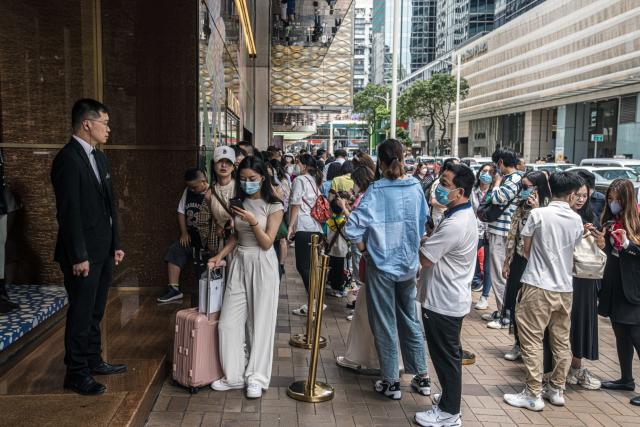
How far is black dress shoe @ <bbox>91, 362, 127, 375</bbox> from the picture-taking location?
4.56 metres

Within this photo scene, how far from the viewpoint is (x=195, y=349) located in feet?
15.1

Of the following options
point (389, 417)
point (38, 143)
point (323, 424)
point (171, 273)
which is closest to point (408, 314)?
point (389, 417)

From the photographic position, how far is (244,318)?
15.5 ft

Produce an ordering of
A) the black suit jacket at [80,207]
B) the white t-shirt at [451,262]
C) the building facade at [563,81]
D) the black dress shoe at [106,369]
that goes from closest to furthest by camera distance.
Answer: the black suit jacket at [80,207], the white t-shirt at [451,262], the black dress shoe at [106,369], the building facade at [563,81]

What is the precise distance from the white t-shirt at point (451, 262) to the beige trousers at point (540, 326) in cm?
77

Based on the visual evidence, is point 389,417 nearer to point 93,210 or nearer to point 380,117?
point 93,210

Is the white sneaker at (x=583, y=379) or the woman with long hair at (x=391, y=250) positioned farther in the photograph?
the white sneaker at (x=583, y=379)

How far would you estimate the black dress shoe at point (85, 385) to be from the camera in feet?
13.5

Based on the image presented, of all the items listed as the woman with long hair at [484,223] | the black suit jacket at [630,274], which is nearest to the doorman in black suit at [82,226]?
the black suit jacket at [630,274]

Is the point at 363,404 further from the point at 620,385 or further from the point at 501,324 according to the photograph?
the point at 501,324

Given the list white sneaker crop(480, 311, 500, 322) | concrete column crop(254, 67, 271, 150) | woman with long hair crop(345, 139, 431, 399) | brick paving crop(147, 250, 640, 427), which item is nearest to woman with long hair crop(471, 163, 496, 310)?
white sneaker crop(480, 311, 500, 322)

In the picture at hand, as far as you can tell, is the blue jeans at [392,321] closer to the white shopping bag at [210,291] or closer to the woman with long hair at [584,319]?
the white shopping bag at [210,291]

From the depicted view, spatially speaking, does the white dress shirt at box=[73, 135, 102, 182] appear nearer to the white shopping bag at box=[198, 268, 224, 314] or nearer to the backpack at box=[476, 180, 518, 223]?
the white shopping bag at box=[198, 268, 224, 314]

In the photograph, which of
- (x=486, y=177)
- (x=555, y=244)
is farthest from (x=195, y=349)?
(x=486, y=177)
